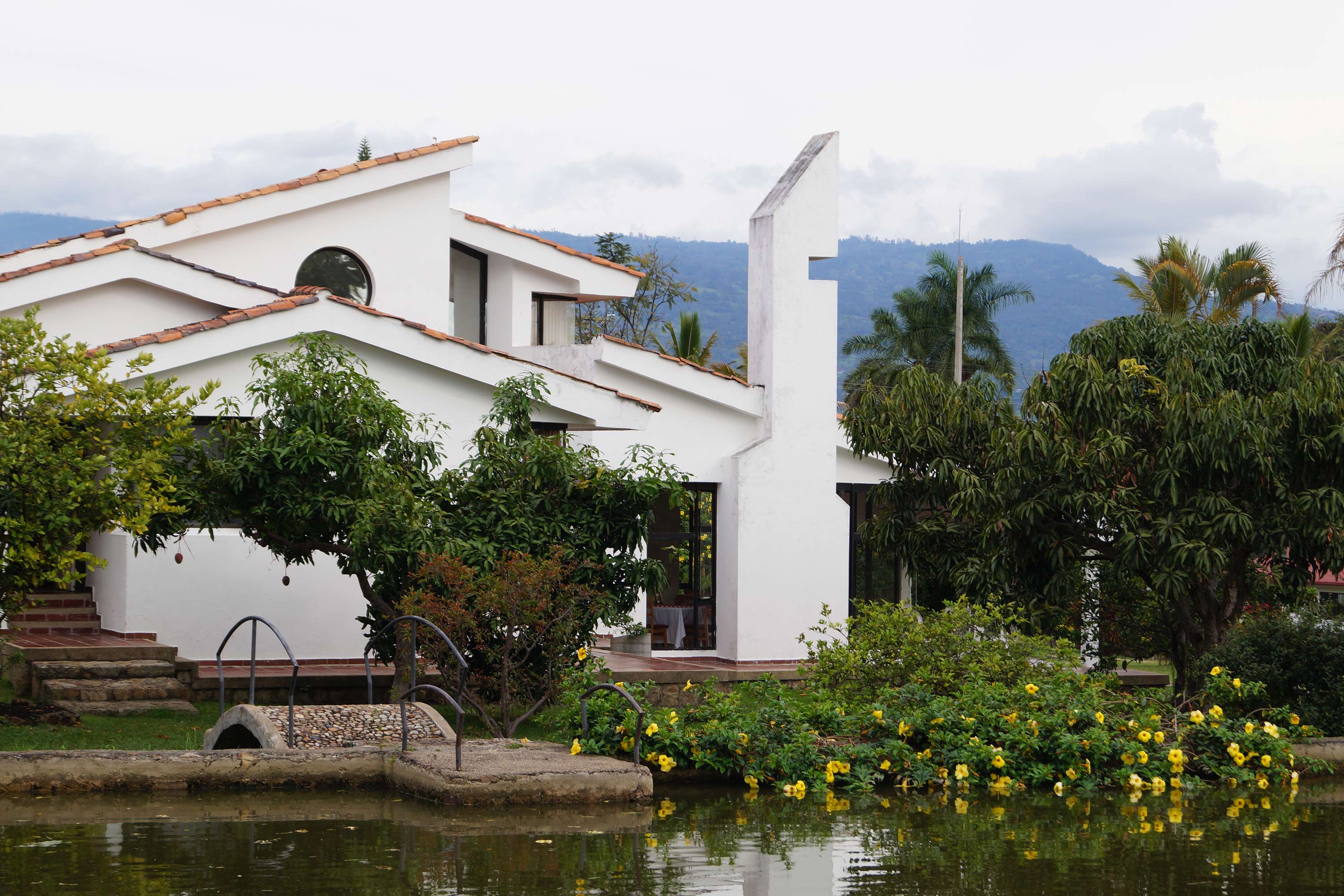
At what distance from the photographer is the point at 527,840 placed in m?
9.77

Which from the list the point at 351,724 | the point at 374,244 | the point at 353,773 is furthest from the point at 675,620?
the point at 353,773

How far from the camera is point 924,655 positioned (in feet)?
46.9

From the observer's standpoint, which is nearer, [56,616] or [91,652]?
[91,652]

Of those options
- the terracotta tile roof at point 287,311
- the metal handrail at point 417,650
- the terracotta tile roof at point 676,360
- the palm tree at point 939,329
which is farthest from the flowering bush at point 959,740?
the palm tree at point 939,329

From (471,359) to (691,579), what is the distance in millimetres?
5734

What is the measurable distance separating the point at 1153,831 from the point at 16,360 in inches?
416

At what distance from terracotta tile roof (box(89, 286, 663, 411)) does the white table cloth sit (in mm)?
4350

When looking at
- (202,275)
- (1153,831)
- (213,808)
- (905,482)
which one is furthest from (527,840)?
(202,275)

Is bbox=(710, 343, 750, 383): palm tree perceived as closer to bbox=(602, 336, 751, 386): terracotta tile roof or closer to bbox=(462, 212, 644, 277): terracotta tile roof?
bbox=(602, 336, 751, 386): terracotta tile roof

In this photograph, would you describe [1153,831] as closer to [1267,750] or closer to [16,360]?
[1267,750]

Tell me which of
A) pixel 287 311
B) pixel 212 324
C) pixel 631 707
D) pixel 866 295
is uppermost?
pixel 866 295

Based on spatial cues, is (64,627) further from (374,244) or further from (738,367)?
(738,367)

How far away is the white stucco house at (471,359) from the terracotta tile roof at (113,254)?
4 centimetres

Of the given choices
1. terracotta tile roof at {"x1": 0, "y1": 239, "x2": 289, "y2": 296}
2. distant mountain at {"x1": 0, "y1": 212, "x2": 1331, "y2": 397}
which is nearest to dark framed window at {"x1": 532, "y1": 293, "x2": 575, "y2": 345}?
terracotta tile roof at {"x1": 0, "y1": 239, "x2": 289, "y2": 296}
